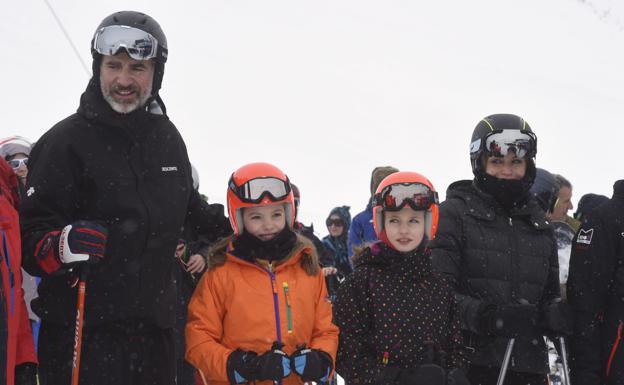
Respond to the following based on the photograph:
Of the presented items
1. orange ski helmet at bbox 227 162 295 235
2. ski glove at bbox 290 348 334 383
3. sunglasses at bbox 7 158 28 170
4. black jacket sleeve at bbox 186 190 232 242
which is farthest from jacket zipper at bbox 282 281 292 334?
sunglasses at bbox 7 158 28 170

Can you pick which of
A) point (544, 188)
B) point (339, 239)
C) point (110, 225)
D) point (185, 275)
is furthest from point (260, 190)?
point (339, 239)

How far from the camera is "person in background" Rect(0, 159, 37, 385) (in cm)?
289

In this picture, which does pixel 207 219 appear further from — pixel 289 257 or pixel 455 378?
pixel 455 378

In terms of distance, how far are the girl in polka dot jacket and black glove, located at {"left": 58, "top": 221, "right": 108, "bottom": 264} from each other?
132 centimetres

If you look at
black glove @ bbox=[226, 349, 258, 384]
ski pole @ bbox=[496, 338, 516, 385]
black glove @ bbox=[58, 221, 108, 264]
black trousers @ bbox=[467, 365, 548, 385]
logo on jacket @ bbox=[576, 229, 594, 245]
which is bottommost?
black trousers @ bbox=[467, 365, 548, 385]

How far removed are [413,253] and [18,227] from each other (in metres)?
1.92

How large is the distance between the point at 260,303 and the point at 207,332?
0.95 ft

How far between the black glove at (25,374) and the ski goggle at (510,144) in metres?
2.67

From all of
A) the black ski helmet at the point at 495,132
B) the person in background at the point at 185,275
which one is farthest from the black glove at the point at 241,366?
the person in background at the point at 185,275

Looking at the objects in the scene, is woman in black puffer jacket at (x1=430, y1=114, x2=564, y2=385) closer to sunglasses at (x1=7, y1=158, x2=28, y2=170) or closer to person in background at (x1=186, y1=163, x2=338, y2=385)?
person in background at (x1=186, y1=163, x2=338, y2=385)

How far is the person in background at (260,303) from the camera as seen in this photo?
3.57 metres

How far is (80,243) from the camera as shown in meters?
3.09

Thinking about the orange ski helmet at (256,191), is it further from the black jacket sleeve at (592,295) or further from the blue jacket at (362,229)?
the blue jacket at (362,229)

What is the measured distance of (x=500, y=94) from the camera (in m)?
32.3
